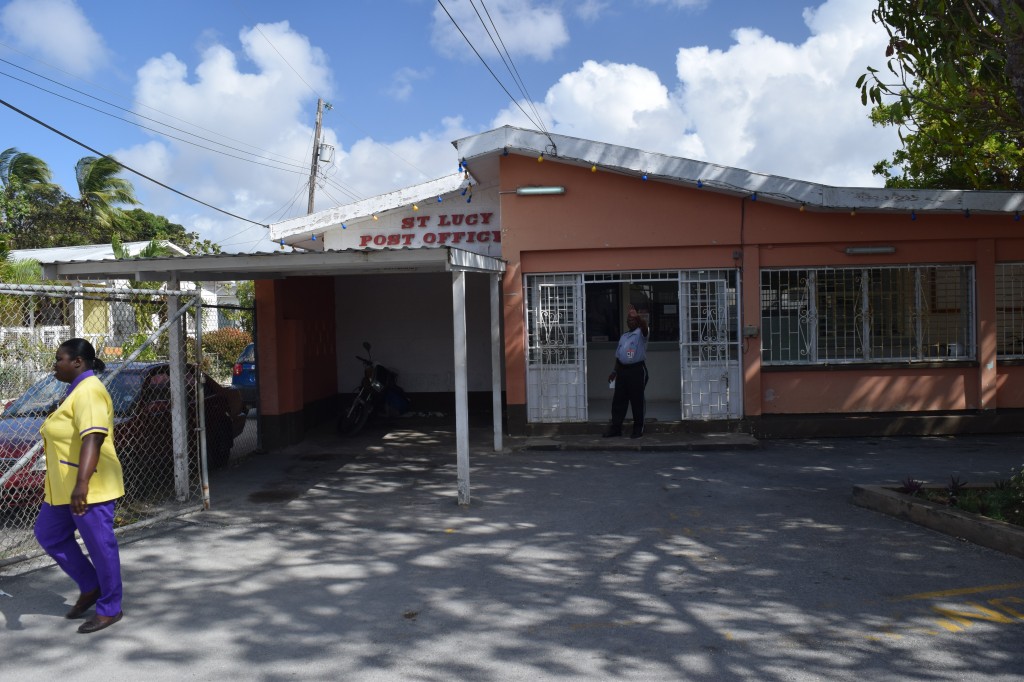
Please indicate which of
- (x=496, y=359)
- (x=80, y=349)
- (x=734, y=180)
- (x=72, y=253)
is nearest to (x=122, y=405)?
(x=80, y=349)

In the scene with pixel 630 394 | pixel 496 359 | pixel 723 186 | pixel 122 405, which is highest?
pixel 723 186

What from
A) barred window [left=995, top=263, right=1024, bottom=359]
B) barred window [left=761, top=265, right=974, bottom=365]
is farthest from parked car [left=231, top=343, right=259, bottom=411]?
barred window [left=995, top=263, right=1024, bottom=359]

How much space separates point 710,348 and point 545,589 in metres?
6.67

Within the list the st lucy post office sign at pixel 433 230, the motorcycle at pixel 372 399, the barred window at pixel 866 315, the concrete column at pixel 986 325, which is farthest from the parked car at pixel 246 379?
the concrete column at pixel 986 325

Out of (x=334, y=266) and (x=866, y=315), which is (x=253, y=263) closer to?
(x=334, y=266)

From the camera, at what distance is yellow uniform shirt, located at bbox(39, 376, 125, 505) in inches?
189

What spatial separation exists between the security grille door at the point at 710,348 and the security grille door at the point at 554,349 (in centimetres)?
146

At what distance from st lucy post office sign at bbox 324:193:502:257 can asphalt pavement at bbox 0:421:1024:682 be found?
5007 mm

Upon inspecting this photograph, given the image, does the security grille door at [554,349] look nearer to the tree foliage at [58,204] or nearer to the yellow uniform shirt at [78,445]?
the yellow uniform shirt at [78,445]

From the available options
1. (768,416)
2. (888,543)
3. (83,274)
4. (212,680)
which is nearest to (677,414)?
(768,416)

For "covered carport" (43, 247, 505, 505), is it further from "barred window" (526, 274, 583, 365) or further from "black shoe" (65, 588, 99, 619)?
"black shoe" (65, 588, 99, 619)

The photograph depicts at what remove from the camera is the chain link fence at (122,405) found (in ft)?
22.4

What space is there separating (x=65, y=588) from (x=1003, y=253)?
11788 millimetres

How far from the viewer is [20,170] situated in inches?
1037
